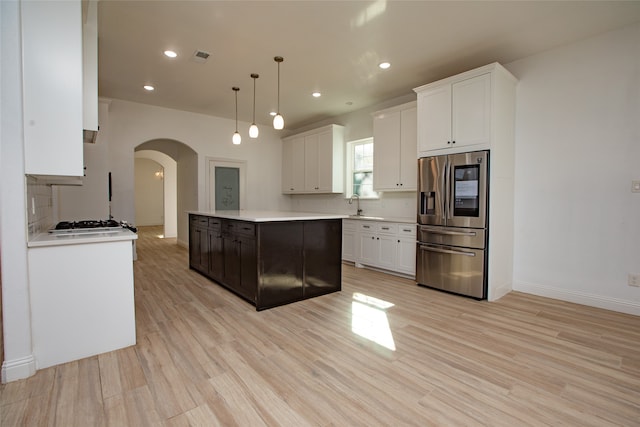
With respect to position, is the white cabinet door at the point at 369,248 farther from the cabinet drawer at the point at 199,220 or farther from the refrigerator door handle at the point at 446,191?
the cabinet drawer at the point at 199,220

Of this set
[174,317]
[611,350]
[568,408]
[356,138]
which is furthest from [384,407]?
[356,138]

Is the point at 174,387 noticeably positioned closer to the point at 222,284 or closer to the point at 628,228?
the point at 222,284

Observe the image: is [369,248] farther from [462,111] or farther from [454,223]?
[462,111]

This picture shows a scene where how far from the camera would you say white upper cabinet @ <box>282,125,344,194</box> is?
6.03 meters

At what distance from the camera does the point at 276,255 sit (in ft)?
10.7

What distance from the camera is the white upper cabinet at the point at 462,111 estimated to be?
3414mm

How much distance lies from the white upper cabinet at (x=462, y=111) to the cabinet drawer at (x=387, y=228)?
3.69ft

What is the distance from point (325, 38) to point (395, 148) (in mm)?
2101

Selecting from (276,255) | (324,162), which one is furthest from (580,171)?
(324,162)

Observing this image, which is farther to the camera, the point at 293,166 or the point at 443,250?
the point at 293,166

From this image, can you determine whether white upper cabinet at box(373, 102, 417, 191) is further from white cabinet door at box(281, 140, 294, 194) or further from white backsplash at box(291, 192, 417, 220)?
white cabinet door at box(281, 140, 294, 194)

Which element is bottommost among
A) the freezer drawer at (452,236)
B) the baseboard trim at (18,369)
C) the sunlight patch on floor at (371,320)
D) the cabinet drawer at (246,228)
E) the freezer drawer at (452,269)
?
the sunlight patch on floor at (371,320)

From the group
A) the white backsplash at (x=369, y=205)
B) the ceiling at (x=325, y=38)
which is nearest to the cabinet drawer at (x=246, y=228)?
the ceiling at (x=325, y=38)

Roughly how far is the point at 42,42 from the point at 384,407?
307 centimetres
